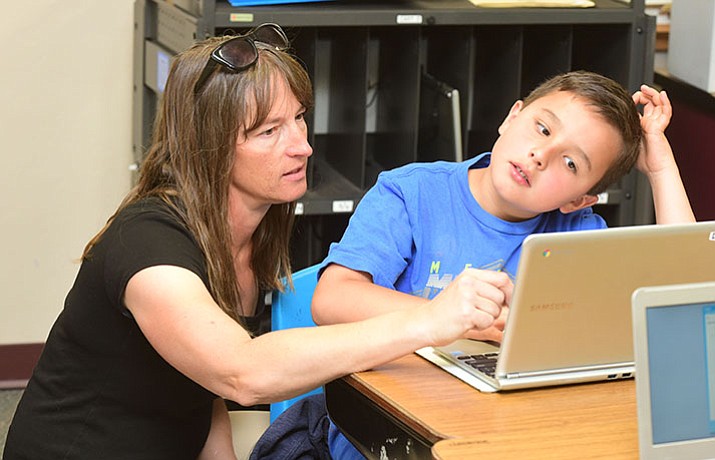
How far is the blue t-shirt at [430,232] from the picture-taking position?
5.83 feet

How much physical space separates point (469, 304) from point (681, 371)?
30cm

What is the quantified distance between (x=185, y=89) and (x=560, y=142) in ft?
1.85

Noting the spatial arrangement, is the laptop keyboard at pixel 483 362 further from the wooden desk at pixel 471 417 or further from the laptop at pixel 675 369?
the laptop at pixel 675 369

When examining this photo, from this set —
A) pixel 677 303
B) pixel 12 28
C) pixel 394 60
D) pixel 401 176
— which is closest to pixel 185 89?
pixel 401 176

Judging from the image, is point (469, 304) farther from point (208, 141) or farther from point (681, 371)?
point (208, 141)

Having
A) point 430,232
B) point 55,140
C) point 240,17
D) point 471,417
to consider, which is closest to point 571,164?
point 430,232

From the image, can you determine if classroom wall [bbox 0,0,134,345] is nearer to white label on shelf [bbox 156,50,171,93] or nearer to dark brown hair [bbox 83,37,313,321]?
white label on shelf [bbox 156,50,171,93]

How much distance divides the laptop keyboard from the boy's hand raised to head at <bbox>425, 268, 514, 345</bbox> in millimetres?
77

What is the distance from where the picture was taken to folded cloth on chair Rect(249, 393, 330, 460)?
174 centimetres

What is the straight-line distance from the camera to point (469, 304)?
55.9 inches

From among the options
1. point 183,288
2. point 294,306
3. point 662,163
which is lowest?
point 294,306

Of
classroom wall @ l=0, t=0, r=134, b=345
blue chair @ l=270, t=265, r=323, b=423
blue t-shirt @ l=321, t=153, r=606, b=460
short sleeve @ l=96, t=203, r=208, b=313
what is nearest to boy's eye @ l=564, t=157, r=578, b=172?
blue t-shirt @ l=321, t=153, r=606, b=460

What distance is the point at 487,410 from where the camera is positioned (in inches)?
54.7

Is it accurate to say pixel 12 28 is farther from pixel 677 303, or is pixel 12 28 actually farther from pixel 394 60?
pixel 677 303
